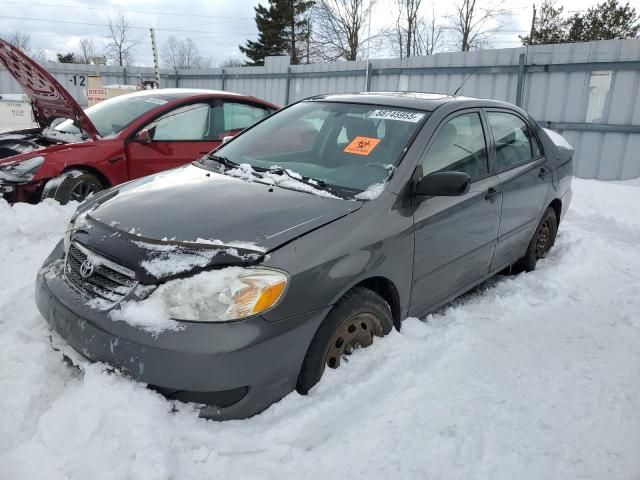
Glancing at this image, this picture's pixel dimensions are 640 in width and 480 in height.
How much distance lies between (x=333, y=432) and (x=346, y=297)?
62cm

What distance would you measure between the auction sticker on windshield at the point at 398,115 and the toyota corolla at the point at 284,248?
0.5 inches

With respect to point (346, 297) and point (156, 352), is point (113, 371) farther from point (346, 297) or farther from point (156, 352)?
point (346, 297)

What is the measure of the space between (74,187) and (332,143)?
313cm

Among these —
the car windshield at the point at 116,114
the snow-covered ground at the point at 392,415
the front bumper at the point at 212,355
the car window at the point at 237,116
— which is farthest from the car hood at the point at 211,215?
the car window at the point at 237,116

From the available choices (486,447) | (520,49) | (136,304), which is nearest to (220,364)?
(136,304)

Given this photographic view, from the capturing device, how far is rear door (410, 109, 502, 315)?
3.07m

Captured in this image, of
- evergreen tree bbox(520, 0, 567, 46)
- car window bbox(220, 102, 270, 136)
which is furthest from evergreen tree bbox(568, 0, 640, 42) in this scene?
car window bbox(220, 102, 270, 136)

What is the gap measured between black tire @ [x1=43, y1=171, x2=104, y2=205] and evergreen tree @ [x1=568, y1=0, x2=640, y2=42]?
28185 millimetres

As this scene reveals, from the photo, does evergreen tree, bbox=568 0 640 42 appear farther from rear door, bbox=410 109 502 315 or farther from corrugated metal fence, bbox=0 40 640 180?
rear door, bbox=410 109 502 315

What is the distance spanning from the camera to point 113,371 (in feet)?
7.40

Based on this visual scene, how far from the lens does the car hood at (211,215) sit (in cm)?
236

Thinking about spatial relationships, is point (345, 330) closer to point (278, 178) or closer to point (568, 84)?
point (278, 178)

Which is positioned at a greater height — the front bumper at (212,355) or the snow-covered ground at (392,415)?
the front bumper at (212,355)

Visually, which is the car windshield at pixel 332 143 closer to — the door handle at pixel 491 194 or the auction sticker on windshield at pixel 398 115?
the auction sticker on windshield at pixel 398 115
